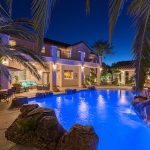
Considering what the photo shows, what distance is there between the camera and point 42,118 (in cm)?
584

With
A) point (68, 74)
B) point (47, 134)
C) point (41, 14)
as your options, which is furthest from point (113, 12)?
point (68, 74)

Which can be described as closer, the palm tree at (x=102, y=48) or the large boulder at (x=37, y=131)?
the large boulder at (x=37, y=131)

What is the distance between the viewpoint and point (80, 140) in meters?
4.62

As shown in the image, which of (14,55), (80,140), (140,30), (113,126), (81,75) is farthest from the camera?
(81,75)

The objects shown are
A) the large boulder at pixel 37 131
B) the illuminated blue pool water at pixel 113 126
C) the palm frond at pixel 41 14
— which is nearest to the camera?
the palm frond at pixel 41 14

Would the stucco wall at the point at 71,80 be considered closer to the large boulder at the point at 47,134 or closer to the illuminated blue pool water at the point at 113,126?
the illuminated blue pool water at the point at 113,126

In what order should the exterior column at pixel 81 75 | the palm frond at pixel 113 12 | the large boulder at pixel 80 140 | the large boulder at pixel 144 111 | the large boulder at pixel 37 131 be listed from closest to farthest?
1. the palm frond at pixel 113 12
2. the large boulder at pixel 80 140
3. the large boulder at pixel 37 131
4. the large boulder at pixel 144 111
5. the exterior column at pixel 81 75

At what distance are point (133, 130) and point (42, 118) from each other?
5.94 metres

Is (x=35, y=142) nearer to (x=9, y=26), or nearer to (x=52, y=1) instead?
(x=52, y=1)

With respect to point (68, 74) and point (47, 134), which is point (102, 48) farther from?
point (47, 134)

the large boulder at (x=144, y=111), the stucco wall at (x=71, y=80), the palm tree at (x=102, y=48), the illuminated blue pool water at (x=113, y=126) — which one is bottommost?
the illuminated blue pool water at (x=113, y=126)

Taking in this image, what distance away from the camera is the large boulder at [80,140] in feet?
15.1

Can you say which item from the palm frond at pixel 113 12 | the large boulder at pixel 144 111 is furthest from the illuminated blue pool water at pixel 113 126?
the palm frond at pixel 113 12

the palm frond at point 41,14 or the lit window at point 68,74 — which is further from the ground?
the lit window at point 68,74
